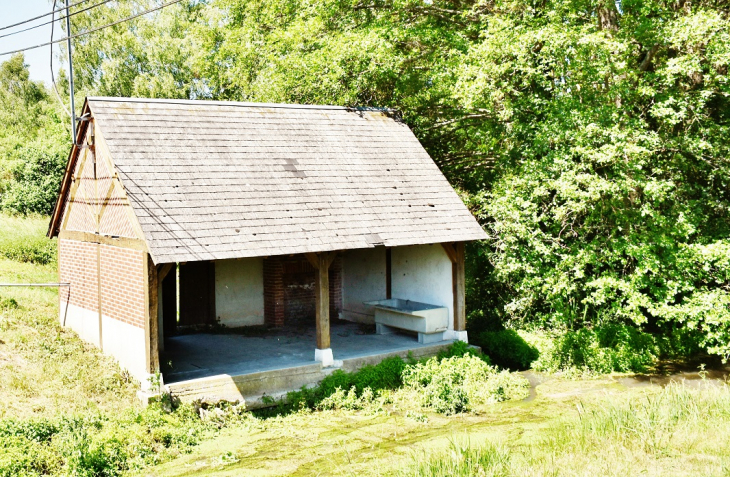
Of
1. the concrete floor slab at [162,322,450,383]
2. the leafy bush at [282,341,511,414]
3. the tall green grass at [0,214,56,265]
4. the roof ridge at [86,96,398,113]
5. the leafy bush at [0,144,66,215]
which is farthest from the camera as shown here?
the leafy bush at [0,144,66,215]

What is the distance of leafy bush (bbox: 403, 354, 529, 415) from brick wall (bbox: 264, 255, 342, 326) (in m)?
4.63

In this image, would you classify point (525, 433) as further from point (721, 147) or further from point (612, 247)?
point (721, 147)

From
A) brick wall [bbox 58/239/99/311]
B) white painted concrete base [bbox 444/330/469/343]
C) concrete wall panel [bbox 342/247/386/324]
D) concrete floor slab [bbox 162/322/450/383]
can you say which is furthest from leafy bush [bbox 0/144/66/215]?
white painted concrete base [bbox 444/330/469/343]

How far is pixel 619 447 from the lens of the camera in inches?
338

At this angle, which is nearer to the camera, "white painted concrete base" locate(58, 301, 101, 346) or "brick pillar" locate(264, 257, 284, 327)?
"white painted concrete base" locate(58, 301, 101, 346)

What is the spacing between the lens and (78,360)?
12164 mm

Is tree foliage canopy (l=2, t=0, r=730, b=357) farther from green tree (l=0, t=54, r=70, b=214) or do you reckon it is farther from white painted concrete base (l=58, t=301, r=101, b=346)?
green tree (l=0, t=54, r=70, b=214)

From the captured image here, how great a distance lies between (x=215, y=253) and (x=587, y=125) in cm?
744

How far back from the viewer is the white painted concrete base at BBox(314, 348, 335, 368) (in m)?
12.4

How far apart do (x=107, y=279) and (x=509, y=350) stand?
8.57m

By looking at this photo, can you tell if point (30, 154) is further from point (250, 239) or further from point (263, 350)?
point (250, 239)

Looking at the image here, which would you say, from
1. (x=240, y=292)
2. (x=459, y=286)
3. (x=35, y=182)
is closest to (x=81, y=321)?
(x=240, y=292)

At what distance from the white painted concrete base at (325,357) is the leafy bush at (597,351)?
4786 millimetres

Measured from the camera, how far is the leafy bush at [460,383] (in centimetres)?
1187
